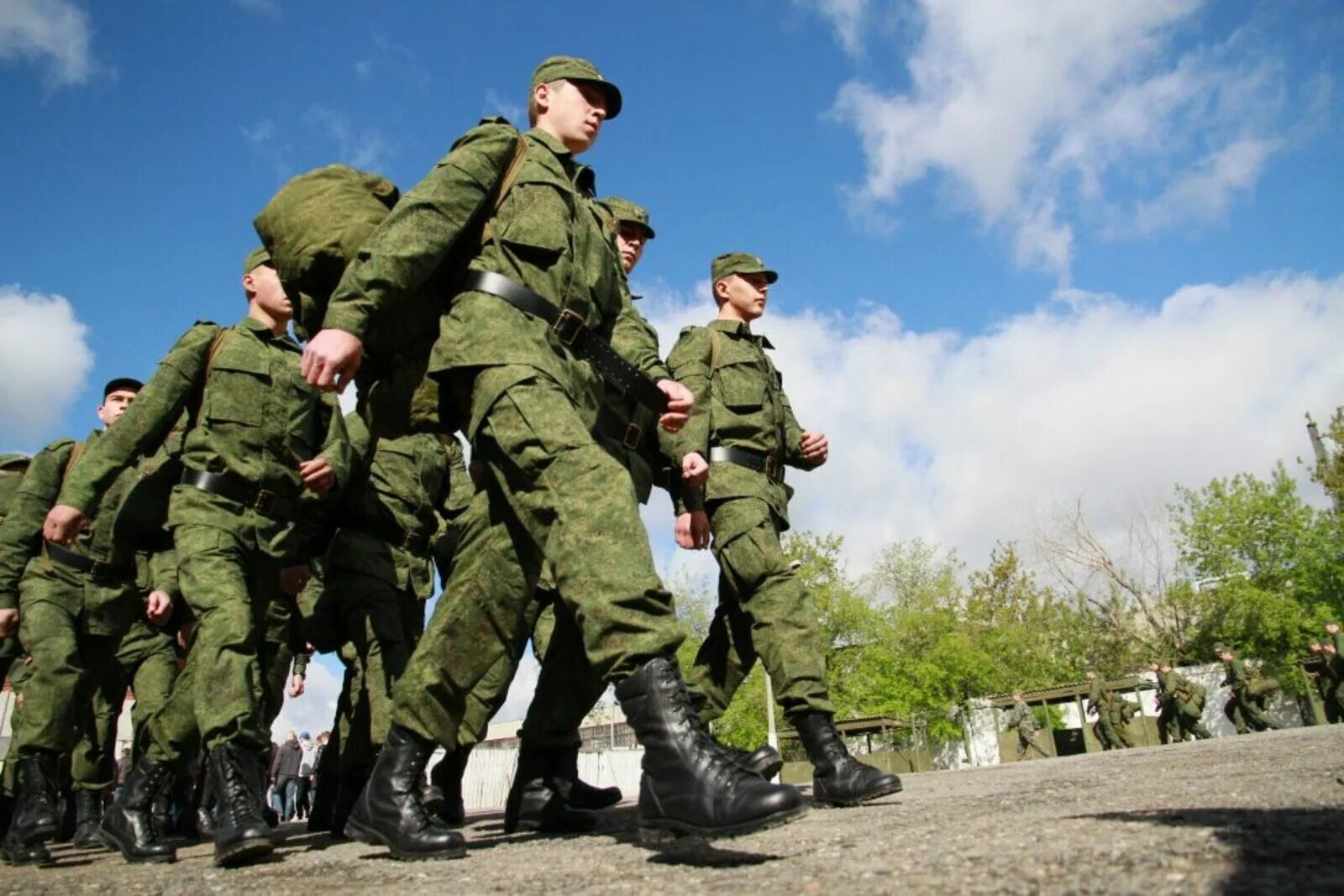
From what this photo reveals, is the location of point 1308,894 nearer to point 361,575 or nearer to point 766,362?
point 766,362

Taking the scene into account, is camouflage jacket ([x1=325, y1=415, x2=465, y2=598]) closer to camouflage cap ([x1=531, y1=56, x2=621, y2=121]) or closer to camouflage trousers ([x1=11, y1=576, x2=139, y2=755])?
camouflage trousers ([x1=11, y1=576, x2=139, y2=755])

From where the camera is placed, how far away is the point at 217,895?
92.5 inches

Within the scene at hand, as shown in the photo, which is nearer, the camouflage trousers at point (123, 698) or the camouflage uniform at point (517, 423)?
the camouflage uniform at point (517, 423)

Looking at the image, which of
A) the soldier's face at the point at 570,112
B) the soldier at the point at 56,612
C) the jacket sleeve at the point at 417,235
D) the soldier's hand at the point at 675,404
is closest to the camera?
the jacket sleeve at the point at 417,235

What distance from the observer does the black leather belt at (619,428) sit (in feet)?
11.9

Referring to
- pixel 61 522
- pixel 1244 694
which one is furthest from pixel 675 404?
pixel 1244 694

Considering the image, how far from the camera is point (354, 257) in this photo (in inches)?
120

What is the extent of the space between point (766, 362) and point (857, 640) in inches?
1521

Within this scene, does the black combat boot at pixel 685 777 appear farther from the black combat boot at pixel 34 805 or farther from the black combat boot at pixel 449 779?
the black combat boot at pixel 34 805

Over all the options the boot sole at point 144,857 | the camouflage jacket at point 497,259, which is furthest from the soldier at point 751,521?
the boot sole at point 144,857

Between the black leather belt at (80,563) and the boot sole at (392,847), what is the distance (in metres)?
3.25

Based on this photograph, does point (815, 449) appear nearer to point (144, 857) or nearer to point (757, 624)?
point (757, 624)

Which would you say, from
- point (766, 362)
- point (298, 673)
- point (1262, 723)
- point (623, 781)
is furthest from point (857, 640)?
point (766, 362)

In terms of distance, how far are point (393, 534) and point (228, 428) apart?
6.44 ft
